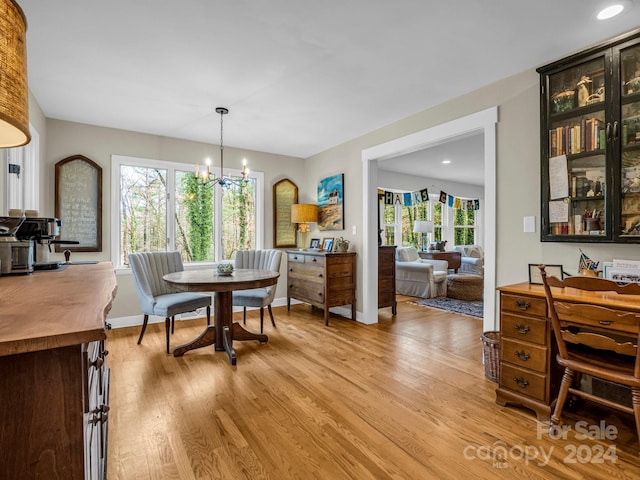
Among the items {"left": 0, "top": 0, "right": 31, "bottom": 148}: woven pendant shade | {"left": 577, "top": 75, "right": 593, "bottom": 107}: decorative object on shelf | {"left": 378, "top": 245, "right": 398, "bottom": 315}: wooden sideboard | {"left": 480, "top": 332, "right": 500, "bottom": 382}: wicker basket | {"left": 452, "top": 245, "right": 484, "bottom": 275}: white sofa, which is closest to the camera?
{"left": 0, "top": 0, "right": 31, "bottom": 148}: woven pendant shade

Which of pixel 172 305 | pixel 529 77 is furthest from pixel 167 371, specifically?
pixel 529 77

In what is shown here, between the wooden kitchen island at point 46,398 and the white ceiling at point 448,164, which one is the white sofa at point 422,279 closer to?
the white ceiling at point 448,164

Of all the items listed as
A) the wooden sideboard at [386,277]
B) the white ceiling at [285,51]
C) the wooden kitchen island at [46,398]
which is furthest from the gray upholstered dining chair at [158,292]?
the wooden kitchen island at [46,398]

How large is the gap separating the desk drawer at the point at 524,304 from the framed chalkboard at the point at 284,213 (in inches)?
141

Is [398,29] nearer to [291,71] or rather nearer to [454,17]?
[454,17]

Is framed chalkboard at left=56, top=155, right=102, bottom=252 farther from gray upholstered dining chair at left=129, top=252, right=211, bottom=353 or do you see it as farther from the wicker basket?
the wicker basket

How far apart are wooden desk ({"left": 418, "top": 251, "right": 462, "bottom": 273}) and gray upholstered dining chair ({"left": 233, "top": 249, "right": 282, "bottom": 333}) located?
410 cm

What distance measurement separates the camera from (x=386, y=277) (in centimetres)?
462

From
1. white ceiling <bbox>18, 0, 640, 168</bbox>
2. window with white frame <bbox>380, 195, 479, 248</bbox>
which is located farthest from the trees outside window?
white ceiling <bbox>18, 0, 640, 168</bbox>

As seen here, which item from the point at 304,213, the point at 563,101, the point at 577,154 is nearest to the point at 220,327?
the point at 304,213

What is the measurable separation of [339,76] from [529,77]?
146cm

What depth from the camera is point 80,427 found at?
0.75 metres

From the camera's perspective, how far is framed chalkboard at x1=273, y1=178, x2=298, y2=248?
205 inches

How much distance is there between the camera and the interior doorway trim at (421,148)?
2.80 m
